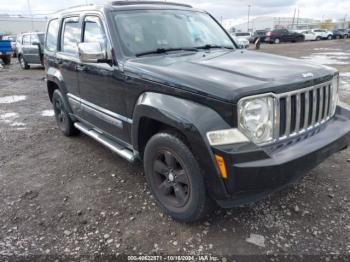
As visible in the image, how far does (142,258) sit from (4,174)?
8.11 ft

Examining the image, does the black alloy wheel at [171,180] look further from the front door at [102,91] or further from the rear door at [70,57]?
the rear door at [70,57]

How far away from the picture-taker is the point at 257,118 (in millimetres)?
2215

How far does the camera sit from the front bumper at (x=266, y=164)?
2.12m

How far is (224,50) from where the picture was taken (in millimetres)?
3594

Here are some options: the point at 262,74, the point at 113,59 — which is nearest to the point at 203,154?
the point at 262,74

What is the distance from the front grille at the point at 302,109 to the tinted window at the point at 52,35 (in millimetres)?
3745

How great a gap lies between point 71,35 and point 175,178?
8.94 feet

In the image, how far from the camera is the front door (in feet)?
10.5

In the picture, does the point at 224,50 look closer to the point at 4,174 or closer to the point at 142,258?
the point at 142,258

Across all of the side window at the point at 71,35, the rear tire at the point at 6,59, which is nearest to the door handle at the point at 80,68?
the side window at the point at 71,35

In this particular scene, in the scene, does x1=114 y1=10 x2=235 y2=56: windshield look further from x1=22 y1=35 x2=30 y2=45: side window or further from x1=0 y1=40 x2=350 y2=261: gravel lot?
x1=22 y1=35 x2=30 y2=45: side window

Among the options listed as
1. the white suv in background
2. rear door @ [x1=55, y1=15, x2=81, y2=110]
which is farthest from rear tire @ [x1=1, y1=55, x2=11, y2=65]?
the white suv in background

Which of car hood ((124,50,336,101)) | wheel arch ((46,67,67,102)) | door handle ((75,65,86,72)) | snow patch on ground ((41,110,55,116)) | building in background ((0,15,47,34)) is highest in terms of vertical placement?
building in background ((0,15,47,34))

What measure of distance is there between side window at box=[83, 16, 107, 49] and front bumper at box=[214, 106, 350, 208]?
6.40 feet
